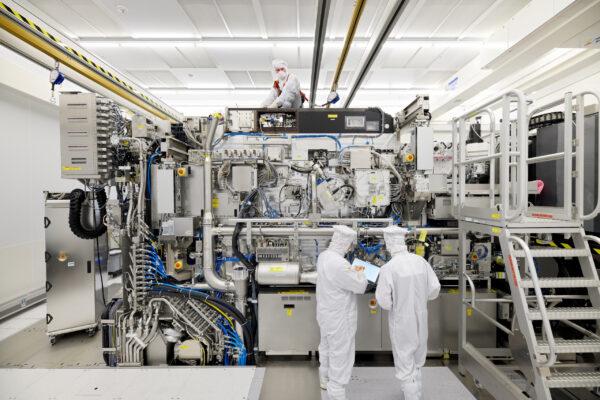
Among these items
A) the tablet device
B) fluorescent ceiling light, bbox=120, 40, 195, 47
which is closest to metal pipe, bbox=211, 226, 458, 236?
the tablet device

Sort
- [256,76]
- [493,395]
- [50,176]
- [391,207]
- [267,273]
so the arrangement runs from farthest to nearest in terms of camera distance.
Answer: [256,76] < [50,176] < [391,207] < [267,273] < [493,395]

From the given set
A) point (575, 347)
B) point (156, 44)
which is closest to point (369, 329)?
point (575, 347)

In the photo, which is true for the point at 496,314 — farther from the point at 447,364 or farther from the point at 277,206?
the point at 277,206

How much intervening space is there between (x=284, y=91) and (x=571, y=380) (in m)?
3.98

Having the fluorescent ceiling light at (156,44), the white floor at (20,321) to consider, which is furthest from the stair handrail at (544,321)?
the white floor at (20,321)

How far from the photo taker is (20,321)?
4332 mm

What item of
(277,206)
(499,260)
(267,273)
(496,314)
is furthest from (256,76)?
(496,314)

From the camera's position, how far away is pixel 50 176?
17.1 ft

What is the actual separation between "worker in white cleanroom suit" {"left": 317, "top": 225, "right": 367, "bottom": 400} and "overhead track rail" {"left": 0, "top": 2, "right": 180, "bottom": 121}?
150 inches

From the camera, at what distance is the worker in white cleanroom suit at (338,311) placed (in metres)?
2.59

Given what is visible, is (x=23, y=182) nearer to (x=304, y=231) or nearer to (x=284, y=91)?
(x=284, y=91)

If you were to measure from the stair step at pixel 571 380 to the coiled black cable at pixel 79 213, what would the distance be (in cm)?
459

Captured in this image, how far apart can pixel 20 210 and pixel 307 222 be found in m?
5.09

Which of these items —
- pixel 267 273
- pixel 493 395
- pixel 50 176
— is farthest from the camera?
pixel 50 176
